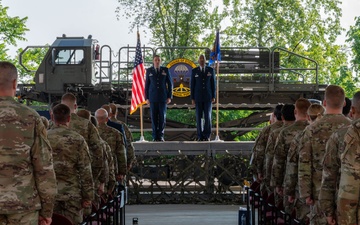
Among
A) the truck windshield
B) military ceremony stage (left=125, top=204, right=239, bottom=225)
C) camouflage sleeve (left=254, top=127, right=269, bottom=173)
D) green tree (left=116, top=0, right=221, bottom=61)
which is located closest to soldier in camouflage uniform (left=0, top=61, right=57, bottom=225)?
camouflage sleeve (left=254, top=127, right=269, bottom=173)

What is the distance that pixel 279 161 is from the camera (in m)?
12.0

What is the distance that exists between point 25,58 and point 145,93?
35.2 m

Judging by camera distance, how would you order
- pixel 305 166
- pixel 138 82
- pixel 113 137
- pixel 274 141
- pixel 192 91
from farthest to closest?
pixel 138 82
pixel 192 91
pixel 113 137
pixel 274 141
pixel 305 166

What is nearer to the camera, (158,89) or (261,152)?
(261,152)

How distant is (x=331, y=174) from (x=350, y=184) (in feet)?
2.35

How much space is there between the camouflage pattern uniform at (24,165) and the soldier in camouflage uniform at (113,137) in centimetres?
685

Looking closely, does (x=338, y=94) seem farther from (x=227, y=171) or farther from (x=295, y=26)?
(x=295, y=26)

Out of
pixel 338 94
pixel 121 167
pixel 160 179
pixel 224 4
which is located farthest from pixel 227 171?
pixel 224 4

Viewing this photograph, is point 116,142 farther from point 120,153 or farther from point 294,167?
point 294,167

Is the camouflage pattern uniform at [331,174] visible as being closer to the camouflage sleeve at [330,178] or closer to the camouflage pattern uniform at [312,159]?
the camouflage sleeve at [330,178]

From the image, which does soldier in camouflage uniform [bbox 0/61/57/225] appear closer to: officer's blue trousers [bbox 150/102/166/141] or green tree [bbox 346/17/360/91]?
officer's blue trousers [bbox 150/102/166/141]

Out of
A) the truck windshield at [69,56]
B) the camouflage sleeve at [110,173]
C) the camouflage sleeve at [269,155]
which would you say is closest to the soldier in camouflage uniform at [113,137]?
the camouflage sleeve at [110,173]

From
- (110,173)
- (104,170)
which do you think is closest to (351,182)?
(104,170)

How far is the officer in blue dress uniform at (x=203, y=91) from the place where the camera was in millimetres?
23156
